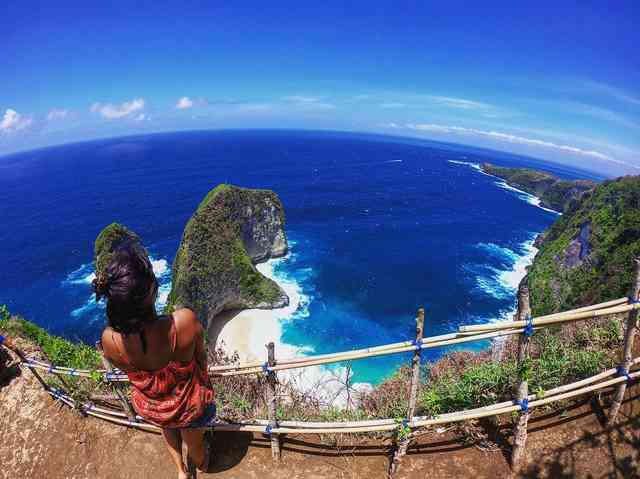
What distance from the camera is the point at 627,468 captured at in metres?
3.43

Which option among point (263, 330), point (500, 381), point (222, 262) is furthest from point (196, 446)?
point (222, 262)

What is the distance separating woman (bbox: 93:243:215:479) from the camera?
7.00 ft

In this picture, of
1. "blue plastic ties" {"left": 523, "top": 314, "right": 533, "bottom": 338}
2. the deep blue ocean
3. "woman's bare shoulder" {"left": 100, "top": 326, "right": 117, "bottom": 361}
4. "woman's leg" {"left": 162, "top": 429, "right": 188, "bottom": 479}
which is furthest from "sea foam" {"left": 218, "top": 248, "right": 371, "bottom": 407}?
"woman's bare shoulder" {"left": 100, "top": 326, "right": 117, "bottom": 361}

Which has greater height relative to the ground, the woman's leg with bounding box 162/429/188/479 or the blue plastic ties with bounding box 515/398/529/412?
the blue plastic ties with bounding box 515/398/529/412

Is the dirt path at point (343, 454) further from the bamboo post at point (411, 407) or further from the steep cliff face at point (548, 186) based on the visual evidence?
the steep cliff face at point (548, 186)

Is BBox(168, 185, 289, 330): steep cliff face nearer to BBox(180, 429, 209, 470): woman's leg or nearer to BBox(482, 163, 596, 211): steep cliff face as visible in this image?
BBox(180, 429, 209, 470): woman's leg

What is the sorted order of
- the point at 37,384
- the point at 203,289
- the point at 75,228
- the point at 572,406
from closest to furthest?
the point at 572,406 < the point at 37,384 < the point at 203,289 < the point at 75,228

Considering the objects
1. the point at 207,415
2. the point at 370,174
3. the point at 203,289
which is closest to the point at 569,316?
the point at 207,415

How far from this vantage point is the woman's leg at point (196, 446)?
335cm

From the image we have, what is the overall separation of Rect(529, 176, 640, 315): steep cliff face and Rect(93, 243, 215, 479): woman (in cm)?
2899

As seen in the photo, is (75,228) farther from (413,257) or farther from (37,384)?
(37,384)

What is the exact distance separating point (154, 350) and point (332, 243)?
4831 centimetres

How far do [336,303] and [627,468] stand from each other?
1234 inches

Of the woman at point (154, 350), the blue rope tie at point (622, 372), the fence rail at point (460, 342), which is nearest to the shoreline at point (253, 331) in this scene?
the fence rail at point (460, 342)
